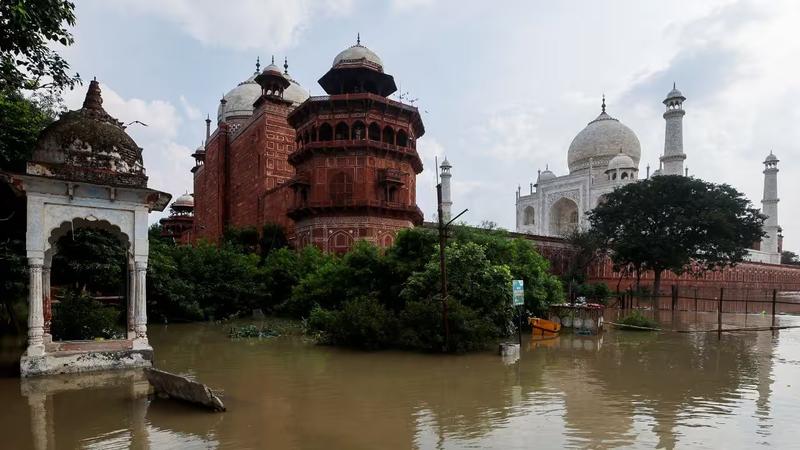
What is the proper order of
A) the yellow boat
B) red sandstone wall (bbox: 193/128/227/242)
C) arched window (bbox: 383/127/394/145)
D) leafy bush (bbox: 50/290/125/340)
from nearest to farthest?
leafy bush (bbox: 50/290/125/340)
the yellow boat
arched window (bbox: 383/127/394/145)
red sandstone wall (bbox: 193/128/227/242)

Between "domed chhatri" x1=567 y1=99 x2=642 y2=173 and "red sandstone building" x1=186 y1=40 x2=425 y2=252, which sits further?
"domed chhatri" x1=567 y1=99 x2=642 y2=173

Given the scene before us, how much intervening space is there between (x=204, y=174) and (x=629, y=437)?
141 ft

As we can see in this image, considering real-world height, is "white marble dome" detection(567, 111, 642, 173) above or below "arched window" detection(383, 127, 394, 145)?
above

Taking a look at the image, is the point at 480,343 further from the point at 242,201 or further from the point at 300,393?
the point at 242,201

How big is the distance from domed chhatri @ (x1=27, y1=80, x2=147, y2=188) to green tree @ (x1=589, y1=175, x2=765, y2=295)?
3304 cm

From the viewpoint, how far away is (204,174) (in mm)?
45188

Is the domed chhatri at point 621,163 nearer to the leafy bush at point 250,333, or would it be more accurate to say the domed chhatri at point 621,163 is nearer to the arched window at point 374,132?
the arched window at point 374,132

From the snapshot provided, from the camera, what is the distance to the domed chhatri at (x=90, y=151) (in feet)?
34.6

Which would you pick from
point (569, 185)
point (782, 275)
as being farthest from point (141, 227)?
point (782, 275)

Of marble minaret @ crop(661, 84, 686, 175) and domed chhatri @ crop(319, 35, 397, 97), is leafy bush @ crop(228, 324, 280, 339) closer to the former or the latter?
domed chhatri @ crop(319, 35, 397, 97)

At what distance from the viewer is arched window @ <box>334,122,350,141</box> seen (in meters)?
28.4

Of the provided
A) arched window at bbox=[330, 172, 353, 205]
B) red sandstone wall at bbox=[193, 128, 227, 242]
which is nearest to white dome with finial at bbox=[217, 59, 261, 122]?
red sandstone wall at bbox=[193, 128, 227, 242]

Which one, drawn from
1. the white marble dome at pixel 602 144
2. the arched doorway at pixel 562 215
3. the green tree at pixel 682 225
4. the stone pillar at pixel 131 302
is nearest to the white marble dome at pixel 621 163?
the white marble dome at pixel 602 144

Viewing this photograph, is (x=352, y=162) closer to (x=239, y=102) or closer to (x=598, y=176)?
(x=239, y=102)
